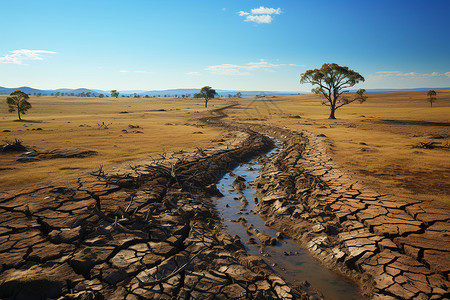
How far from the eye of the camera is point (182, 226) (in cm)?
589

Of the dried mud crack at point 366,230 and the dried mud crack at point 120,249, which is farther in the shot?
the dried mud crack at point 366,230

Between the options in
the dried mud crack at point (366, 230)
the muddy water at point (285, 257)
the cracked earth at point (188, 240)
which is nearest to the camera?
the cracked earth at point (188, 240)

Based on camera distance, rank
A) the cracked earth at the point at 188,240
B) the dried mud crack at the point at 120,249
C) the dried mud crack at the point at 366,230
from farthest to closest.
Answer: the dried mud crack at the point at 366,230, the cracked earth at the point at 188,240, the dried mud crack at the point at 120,249

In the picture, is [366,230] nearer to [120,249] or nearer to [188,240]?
[188,240]

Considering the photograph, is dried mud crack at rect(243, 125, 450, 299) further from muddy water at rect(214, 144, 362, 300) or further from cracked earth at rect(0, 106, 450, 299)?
muddy water at rect(214, 144, 362, 300)

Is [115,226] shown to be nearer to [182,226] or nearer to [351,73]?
[182,226]

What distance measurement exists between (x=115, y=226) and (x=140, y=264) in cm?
133

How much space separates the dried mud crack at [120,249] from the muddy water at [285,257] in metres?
0.39

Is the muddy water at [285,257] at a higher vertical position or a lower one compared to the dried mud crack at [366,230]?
lower

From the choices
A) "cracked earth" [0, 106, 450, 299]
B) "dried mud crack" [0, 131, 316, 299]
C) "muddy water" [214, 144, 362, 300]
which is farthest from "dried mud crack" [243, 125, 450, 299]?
"dried mud crack" [0, 131, 316, 299]

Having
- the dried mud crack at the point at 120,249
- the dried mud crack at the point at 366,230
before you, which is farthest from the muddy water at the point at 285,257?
the dried mud crack at the point at 120,249

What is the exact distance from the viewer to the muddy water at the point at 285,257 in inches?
175

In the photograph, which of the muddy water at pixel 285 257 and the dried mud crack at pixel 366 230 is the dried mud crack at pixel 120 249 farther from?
the dried mud crack at pixel 366 230

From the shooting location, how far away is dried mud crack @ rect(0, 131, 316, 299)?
382cm
